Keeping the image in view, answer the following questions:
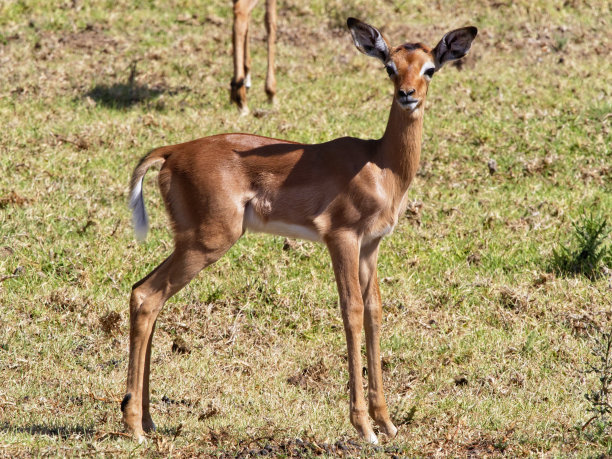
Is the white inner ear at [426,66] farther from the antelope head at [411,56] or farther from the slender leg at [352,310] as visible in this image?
the slender leg at [352,310]

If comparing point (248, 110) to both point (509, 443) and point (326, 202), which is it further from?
point (509, 443)

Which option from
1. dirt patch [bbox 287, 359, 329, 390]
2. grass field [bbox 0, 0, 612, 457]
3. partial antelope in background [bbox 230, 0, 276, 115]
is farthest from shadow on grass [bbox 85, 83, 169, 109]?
dirt patch [bbox 287, 359, 329, 390]

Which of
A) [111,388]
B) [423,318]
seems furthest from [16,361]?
[423,318]

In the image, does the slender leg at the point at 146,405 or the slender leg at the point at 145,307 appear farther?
the slender leg at the point at 146,405

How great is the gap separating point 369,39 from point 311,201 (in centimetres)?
100

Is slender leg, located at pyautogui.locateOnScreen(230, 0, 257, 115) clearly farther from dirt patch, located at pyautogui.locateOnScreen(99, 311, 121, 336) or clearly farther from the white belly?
the white belly

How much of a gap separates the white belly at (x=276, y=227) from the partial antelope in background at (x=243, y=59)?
226 inches

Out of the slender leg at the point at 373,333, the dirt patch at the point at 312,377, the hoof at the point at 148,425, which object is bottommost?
the dirt patch at the point at 312,377

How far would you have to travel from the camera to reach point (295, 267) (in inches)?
291

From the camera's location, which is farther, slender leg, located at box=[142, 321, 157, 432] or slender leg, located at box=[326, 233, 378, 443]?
slender leg, located at box=[142, 321, 157, 432]

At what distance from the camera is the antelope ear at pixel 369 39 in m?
5.08

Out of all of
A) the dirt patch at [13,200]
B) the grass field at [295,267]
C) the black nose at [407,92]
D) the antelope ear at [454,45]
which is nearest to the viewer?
the black nose at [407,92]

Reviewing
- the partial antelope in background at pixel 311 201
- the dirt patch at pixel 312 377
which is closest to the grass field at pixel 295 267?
the dirt patch at pixel 312 377

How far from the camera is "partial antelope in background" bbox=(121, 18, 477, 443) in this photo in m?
4.93
